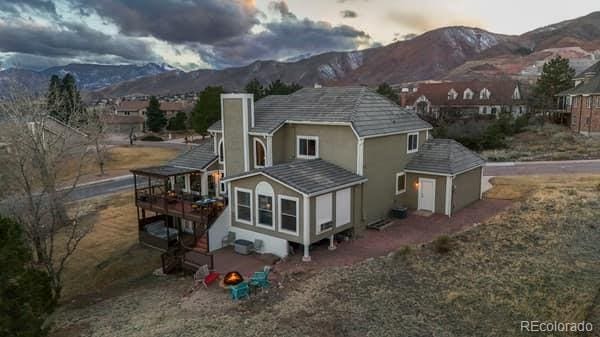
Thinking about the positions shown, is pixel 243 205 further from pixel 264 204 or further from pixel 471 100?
pixel 471 100

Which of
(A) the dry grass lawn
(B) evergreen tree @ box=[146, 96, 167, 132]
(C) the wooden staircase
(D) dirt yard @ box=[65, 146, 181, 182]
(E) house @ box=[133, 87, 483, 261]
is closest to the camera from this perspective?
(E) house @ box=[133, 87, 483, 261]

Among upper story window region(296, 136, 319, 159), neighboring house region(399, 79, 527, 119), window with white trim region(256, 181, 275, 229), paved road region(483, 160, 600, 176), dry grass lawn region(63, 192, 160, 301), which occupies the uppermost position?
neighboring house region(399, 79, 527, 119)

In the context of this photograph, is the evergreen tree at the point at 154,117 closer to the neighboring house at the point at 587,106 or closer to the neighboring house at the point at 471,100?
the neighboring house at the point at 471,100

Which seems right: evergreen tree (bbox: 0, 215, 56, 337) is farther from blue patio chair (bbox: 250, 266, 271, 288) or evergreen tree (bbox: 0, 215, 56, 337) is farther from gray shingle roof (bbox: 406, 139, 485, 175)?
gray shingle roof (bbox: 406, 139, 485, 175)

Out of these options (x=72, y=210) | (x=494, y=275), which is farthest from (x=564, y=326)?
(x=72, y=210)

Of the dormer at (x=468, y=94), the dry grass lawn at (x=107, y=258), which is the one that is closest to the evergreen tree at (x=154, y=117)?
the dry grass lawn at (x=107, y=258)

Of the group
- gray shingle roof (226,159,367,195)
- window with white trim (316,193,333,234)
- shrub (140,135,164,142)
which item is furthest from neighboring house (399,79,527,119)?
window with white trim (316,193,333,234)

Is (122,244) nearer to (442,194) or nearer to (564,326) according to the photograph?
(442,194)
